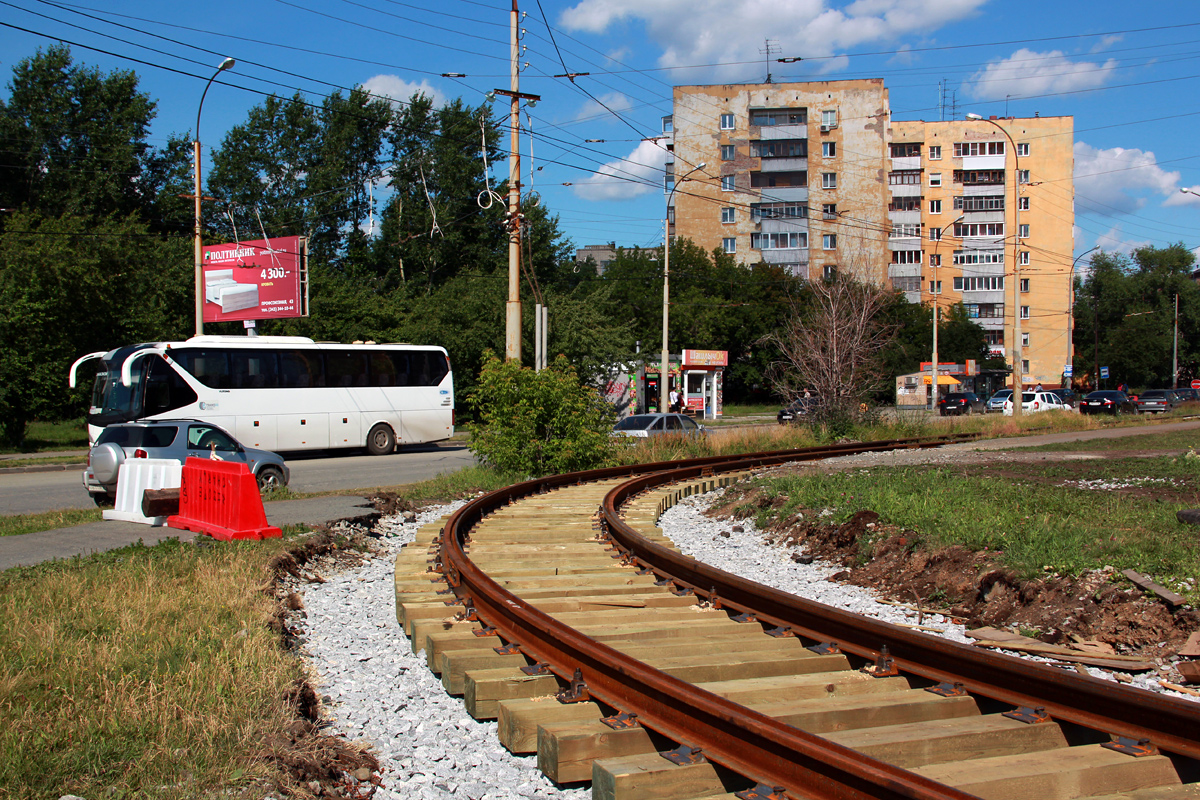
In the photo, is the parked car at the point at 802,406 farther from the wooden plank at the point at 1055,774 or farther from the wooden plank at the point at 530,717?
the wooden plank at the point at 1055,774

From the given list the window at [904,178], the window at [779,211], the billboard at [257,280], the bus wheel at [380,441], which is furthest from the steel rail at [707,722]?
the window at [904,178]

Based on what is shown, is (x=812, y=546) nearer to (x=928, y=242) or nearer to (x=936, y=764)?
(x=936, y=764)

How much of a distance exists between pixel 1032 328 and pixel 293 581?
95.1 meters

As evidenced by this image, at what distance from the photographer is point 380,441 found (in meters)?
29.5

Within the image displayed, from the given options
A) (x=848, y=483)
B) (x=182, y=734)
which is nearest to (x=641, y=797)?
(x=182, y=734)

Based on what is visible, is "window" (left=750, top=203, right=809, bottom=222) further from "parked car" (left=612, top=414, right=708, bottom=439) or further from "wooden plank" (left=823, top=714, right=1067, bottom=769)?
"wooden plank" (left=823, top=714, right=1067, bottom=769)

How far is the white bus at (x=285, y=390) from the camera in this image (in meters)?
24.2

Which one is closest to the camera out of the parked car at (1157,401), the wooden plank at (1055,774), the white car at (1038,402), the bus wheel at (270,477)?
the wooden plank at (1055,774)

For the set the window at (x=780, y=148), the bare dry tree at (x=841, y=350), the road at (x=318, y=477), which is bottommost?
the road at (x=318, y=477)

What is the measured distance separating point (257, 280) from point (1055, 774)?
1444 inches

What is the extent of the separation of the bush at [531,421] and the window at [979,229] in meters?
83.7

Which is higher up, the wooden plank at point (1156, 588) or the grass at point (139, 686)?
the wooden plank at point (1156, 588)

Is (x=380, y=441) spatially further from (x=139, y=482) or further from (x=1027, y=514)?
(x=1027, y=514)

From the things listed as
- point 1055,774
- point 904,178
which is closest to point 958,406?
point 904,178
